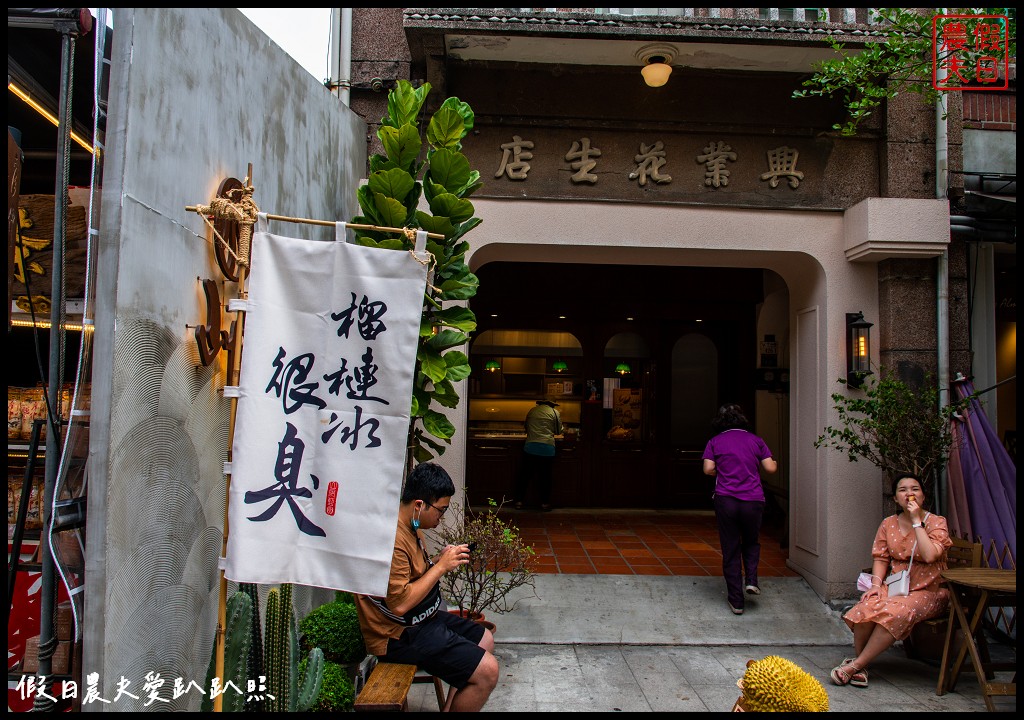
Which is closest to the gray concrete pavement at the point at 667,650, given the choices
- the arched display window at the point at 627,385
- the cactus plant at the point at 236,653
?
the cactus plant at the point at 236,653

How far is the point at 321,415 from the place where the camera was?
3.27 metres

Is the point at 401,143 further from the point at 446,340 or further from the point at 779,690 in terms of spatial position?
the point at 779,690

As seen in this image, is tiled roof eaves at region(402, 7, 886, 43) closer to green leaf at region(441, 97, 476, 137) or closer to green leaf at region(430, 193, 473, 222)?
green leaf at region(441, 97, 476, 137)

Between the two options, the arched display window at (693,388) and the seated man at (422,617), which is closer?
the seated man at (422,617)

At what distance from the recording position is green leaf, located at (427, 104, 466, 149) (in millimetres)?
5004

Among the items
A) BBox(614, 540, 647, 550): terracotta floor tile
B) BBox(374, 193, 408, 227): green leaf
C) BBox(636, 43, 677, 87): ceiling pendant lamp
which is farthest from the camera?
BBox(614, 540, 647, 550): terracotta floor tile

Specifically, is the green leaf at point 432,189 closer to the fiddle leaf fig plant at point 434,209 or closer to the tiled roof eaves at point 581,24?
the fiddle leaf fig plant at point 434,209

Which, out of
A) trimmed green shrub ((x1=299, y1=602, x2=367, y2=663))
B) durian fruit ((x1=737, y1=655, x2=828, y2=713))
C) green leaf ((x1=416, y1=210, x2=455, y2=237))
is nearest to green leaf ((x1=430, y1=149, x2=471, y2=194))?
green leaf ((x1=416, y1=210, x2=455, y2=237))

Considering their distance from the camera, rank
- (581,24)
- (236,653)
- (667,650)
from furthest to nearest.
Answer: (581,24) < (667,650) < (236,653)

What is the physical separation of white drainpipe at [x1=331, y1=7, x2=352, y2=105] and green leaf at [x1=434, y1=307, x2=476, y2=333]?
2.86m

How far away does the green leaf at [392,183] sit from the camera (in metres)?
4.93

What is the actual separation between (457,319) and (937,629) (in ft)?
14.7

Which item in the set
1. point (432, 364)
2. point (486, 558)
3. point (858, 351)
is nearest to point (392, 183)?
point (432, 364)

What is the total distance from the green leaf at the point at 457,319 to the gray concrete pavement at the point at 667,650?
9.06 feet
